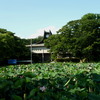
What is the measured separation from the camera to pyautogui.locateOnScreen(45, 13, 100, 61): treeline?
2816 centimetres

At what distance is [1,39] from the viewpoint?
27.9 m

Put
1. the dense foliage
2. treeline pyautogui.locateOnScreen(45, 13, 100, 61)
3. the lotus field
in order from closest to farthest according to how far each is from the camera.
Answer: the lotus field
the dense foliage
treeline pyautogui.locateOnScreen(45, 13, 100, 61)

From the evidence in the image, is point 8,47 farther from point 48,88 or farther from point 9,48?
point 48,88

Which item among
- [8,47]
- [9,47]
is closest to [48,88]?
[8,47]

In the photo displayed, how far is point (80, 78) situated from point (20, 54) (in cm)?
2951

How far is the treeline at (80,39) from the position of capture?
2816cm

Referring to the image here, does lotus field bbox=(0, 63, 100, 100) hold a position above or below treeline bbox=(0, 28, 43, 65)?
below

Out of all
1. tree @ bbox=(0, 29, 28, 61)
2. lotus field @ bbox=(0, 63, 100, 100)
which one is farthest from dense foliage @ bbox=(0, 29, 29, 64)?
lotus field @ bbox=(0, 63, 100, 100)

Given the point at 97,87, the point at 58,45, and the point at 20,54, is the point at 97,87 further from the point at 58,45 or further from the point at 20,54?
the point at 20,54

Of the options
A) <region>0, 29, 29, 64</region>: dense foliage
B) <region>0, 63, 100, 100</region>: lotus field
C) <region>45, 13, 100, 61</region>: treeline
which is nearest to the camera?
<region>0, 63, 100, 100</region>: lotus field

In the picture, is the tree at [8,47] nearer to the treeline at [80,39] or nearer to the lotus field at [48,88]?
the treeline at [80,39]

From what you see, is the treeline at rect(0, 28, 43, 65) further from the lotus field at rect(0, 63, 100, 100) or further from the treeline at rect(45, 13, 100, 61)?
the lotus field at rect(0, 63, 100, 100)

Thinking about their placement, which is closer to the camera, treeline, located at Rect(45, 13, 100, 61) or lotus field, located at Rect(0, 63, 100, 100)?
lotus field, located at Rect(0, 63, 100, 100)

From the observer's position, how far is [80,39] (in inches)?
1106
